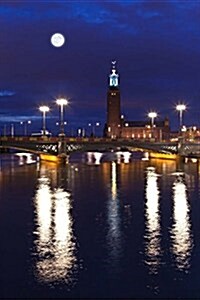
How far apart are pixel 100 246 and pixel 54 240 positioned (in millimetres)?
2048

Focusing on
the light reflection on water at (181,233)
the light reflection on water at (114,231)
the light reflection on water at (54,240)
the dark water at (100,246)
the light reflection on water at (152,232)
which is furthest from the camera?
the light reflection on water at (114,231)

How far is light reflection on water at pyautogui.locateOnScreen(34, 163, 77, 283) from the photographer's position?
16.0 metres

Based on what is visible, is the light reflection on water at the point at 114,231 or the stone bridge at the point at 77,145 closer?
the light reflection on water at the point at 114,231

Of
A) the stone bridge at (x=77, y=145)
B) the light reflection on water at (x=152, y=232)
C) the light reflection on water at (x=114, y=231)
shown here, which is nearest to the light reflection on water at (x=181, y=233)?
the light reflection on water at (x=152, y=232)

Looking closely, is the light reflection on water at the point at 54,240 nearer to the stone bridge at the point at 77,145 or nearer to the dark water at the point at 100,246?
the dark water at the point at 100,246

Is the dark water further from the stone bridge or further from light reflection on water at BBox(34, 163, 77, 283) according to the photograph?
the stone bridge

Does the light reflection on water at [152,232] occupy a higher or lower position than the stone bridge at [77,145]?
lower

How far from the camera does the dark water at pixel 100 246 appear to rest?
14.8m

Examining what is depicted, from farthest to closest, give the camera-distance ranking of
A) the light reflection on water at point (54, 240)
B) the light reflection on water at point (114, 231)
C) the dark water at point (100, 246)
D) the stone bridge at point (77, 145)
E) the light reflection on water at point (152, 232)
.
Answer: the stone bridge at point (77, 145) → the light reflection on water at point (114, 231) → the light reflection on water at point (152, 232) → the light reflection on water at point (54, 240) → the dark water at point (100, 246)

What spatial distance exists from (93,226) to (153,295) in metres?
9.93

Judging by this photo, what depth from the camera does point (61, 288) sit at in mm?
14570

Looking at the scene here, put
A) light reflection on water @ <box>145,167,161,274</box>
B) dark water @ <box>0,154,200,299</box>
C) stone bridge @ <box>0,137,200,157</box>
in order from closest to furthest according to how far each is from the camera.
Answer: dark water @ <box>0,154,200,299</box> → light reflection on water @ <box>145,167,161,274</box> → stone bridge @ <box>0,137,200,157</box>

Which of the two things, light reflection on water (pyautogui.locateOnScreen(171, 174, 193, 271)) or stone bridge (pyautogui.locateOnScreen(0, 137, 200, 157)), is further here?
stone bridge (pyautogui.locateOnScreen(0, 137, 200, 157))

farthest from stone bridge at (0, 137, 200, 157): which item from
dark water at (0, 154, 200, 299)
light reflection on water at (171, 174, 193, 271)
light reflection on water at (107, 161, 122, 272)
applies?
light reflection on water at (171, 174, 193, 271)
